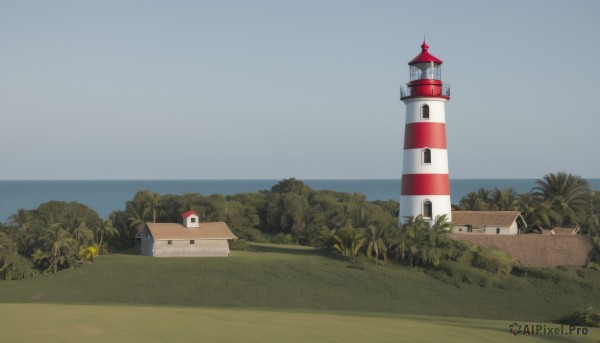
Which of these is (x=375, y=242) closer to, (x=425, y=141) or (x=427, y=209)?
(x=427, y=209)

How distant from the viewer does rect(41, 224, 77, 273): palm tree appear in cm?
4934

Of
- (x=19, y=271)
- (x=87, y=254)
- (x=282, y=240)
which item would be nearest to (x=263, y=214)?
(x=282, y=240)

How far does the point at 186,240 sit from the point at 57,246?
9.68 meters

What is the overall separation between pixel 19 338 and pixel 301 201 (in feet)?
212

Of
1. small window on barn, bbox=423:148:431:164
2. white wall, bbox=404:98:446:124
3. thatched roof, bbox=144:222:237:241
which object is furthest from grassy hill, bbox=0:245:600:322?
white wall, bbox=404:98:446:124

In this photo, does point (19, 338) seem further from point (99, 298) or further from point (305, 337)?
point (99, 298)

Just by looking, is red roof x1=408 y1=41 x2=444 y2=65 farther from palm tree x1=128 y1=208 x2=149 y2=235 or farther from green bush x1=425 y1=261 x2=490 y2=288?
palm tree x1=128 y1=208 x2=149 y2=235

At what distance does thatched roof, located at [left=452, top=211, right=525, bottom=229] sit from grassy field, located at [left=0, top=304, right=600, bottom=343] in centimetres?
2439

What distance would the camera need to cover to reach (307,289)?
45.0m

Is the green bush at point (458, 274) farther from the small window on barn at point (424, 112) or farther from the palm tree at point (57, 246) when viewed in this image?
the palm tree at point (57, 246)

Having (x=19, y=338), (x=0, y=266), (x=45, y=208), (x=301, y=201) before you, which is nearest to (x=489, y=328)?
(x=19, y=338)

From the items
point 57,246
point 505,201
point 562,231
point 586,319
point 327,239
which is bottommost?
point 586,319

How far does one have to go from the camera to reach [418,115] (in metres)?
51.7

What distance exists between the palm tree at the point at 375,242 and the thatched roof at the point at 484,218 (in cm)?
752
